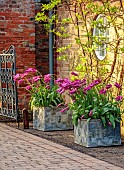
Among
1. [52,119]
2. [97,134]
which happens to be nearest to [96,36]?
[52,119]

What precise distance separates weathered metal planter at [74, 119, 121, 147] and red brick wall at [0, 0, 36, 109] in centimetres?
424

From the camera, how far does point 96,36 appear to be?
11.9 metres

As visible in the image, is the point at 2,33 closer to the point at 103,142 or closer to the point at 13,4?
the point at 13,4

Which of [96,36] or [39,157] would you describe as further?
[96,36]

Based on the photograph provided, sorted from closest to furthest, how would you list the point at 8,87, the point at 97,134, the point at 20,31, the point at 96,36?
the point at 97,134
the point at 96,36
the point at 8,87
the point at 20,31

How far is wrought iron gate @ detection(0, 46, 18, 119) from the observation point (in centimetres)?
1203

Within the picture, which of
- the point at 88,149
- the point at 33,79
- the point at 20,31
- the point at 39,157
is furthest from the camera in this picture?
the point at 20,31

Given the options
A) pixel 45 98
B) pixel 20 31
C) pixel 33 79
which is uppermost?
pixel 20 31

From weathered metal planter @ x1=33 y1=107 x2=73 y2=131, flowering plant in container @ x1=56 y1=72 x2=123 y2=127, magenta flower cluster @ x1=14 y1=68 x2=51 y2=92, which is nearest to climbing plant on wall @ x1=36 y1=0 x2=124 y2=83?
magenta flower cluster @ x1=14 y1=68 x2=51 y2=92

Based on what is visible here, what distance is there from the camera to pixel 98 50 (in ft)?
37.9

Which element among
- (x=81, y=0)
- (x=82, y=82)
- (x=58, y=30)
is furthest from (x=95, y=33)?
(x=82, y=82)

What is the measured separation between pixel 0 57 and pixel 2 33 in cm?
100

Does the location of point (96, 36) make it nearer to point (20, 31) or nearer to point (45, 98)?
point (45, 98)

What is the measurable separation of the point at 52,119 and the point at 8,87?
1535 mm
